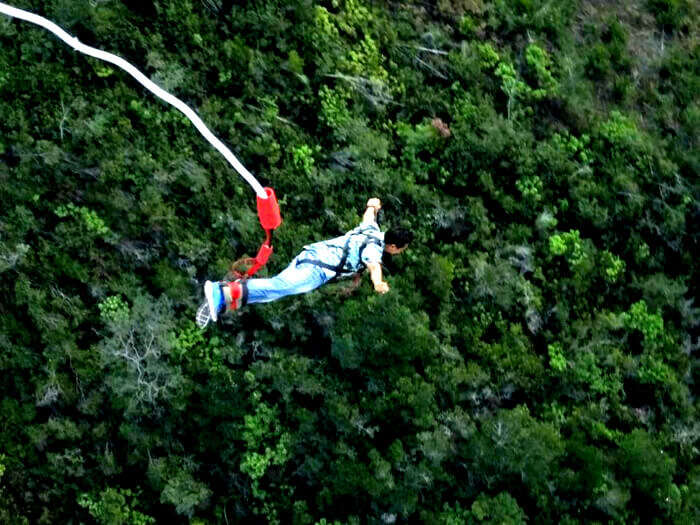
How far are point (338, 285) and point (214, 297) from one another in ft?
6.67

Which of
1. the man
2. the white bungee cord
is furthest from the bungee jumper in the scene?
the white bungee cord

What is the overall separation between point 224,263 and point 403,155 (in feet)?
7.99

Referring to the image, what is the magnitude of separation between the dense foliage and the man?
1300 millimetres

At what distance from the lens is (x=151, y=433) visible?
314 inches

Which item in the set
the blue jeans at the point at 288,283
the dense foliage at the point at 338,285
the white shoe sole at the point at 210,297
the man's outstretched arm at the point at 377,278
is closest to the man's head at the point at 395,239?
the man's outstretched arm at the point at 377,278

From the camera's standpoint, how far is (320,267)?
6.79 m

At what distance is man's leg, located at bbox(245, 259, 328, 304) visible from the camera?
6699 mm

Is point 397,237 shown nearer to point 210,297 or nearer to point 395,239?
point 395,239

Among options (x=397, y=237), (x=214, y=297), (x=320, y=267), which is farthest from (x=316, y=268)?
(x=214, y=297)

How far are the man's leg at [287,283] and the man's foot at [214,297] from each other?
0.91ft

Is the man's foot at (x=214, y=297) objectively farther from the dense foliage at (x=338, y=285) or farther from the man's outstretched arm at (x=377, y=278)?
the dense foliage at (x=338, y=285)

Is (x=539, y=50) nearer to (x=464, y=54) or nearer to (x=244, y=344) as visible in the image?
(x=464, y=54)

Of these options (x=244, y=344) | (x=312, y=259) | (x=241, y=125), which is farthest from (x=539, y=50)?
(x=244, y=344)

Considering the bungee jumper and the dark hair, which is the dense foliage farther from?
the dark hair
